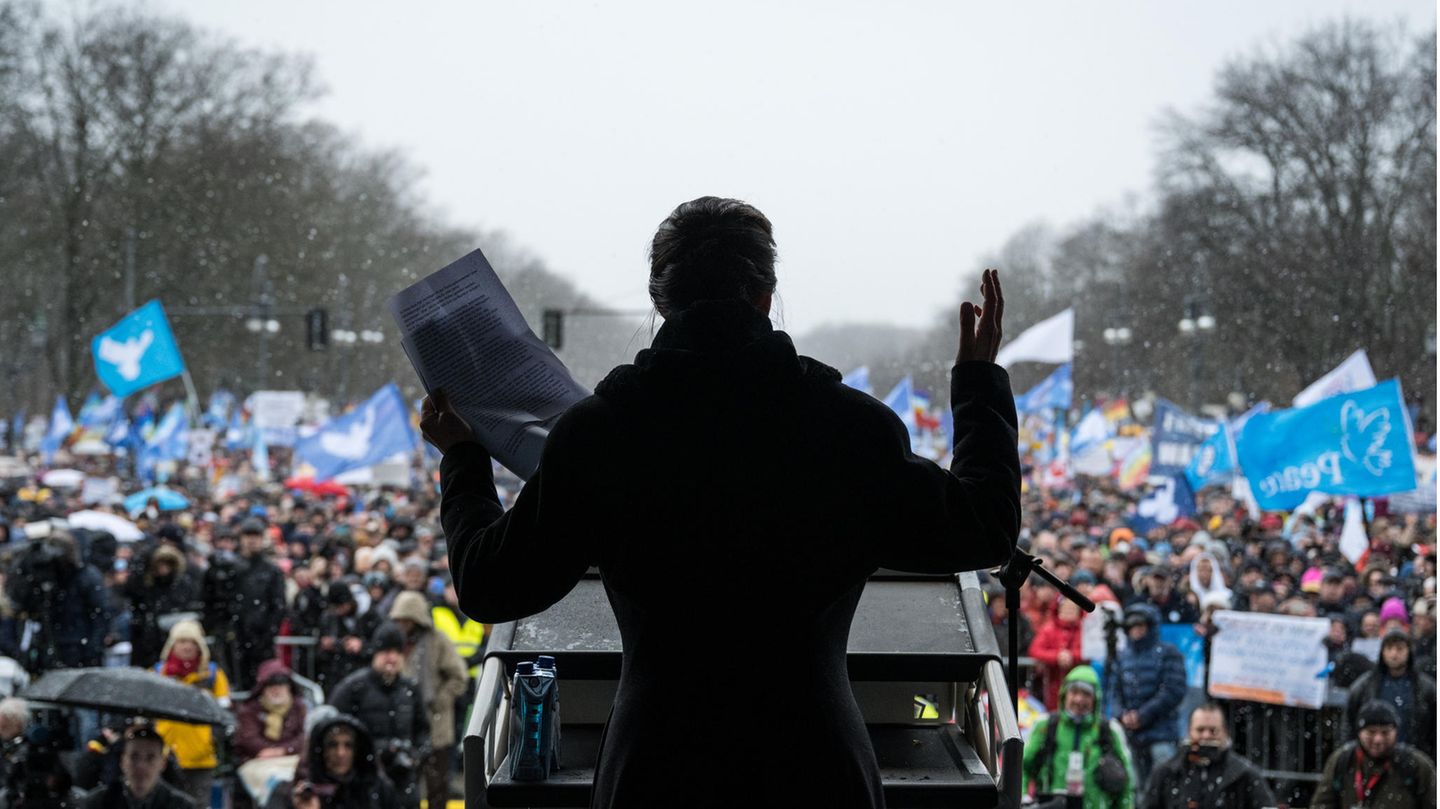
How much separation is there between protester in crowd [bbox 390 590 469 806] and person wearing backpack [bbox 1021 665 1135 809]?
3287 millimetres

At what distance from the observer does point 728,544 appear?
2.09 m

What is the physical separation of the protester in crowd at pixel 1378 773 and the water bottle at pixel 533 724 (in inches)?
251

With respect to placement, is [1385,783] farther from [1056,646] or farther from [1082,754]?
[1056,646]

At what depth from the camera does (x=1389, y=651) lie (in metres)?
9.02

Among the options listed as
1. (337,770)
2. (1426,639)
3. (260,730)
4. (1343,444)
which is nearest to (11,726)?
(260,730)

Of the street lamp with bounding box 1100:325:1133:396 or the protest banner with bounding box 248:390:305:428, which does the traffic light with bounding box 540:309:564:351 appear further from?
the street lamp with bounding box 1100:325:1133:396

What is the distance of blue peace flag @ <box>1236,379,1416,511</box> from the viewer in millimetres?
12234

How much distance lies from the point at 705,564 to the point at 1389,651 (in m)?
7.84

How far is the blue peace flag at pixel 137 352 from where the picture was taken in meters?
19.5

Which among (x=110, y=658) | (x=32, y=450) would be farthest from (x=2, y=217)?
(x=110, y=658)

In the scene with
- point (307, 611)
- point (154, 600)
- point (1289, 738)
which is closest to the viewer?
point (1289, 738)

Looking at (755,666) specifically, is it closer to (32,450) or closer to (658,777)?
(658,777)

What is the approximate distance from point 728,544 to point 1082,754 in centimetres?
612

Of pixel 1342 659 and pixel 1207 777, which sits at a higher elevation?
pixel 1342 659
